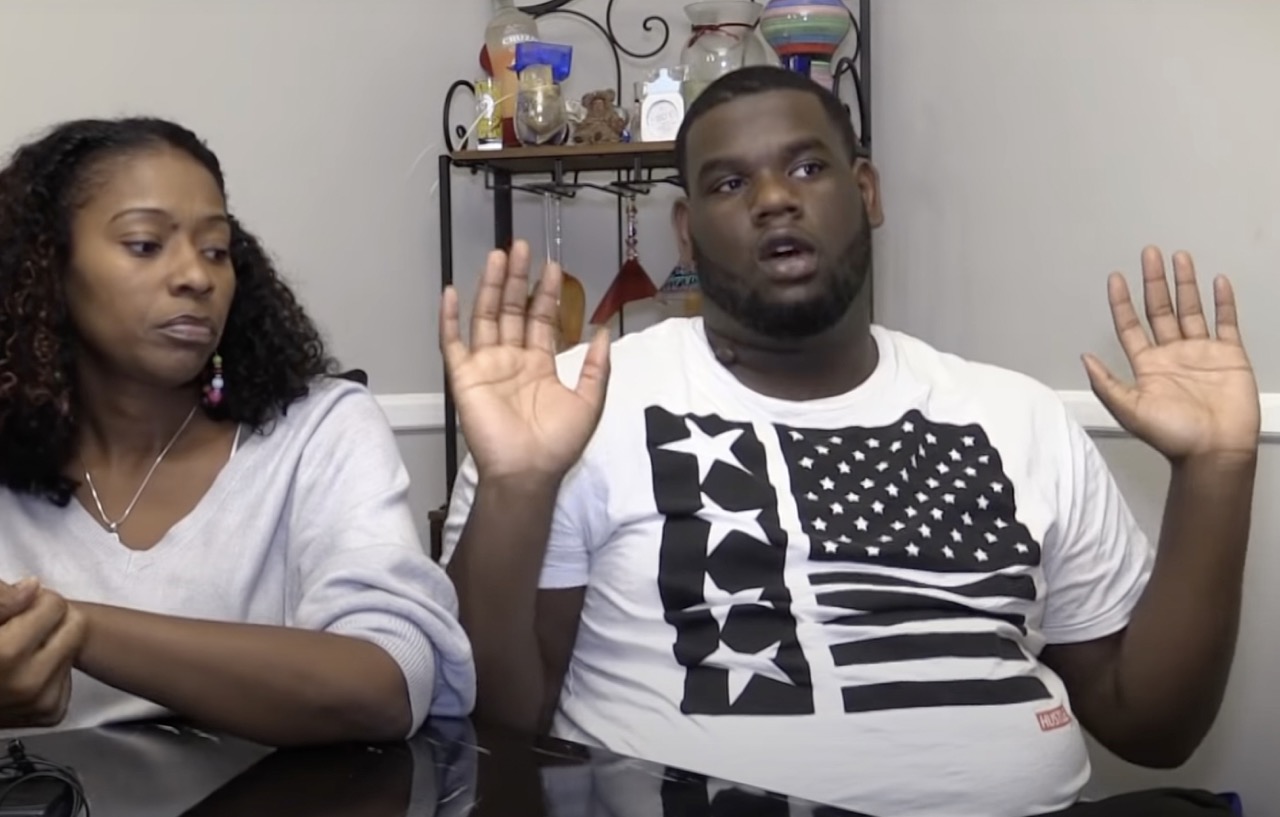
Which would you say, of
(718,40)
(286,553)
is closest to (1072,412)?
(718,40)

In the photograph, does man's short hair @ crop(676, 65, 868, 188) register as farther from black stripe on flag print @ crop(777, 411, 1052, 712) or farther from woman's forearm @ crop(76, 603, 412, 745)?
woman's forearm @ crop(76, 603, 412, 745)

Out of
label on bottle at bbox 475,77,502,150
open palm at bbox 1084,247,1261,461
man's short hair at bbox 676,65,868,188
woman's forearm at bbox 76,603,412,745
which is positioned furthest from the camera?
label on bottle at bbox 475,77,502,150

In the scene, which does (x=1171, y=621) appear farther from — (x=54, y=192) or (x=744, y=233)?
(x=54, y=192)

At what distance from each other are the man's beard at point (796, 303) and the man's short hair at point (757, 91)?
147 mm

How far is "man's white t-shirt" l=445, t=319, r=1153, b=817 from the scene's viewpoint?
1256 millimetres

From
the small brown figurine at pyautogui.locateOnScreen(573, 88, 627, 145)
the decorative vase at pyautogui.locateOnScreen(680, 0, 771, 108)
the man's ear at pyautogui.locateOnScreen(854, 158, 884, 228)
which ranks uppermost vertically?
the decorative vase at pyautogui.locateOnScreen(680, 0, 771, 108)

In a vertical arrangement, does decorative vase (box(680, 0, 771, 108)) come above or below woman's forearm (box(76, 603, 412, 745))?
above

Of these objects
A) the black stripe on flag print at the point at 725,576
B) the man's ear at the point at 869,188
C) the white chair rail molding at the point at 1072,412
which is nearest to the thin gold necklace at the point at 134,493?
the black stripe on flag print at the point at 725,576

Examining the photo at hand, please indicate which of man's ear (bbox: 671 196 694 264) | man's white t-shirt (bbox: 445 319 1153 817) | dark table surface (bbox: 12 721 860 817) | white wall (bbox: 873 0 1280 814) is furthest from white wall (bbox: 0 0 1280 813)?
dark table surface (bbox: 12 721 860 817)

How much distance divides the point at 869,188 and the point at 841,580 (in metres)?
0.55

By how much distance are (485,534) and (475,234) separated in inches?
52.9

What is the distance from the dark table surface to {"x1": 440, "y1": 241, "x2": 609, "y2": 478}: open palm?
0.26 m

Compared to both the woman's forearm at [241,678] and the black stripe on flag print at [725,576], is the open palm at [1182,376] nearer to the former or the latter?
the black stripe on flag print at [725,576]

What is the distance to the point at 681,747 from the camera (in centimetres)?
125
